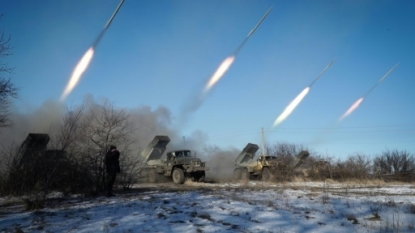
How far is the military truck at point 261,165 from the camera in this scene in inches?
1003

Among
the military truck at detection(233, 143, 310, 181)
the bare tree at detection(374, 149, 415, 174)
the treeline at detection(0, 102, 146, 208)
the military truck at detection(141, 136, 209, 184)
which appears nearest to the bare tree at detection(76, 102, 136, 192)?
the treeline at detection(0, 102, 146, 208)

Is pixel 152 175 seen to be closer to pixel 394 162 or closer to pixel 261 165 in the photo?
pixel 261 165

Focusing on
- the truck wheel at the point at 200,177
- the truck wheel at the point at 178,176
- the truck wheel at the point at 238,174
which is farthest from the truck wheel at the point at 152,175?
the truck wheel at the point at 238,174

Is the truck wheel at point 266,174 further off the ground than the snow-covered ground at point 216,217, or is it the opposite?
the truck wheel at point 266,174

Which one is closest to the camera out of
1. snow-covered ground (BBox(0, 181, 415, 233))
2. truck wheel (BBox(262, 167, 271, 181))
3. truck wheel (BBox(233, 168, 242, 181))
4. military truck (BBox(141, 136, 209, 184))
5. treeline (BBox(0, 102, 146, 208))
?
snow-covered ground (BBox(0, 181, 415, 233))

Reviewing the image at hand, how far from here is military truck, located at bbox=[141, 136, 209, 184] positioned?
23.3 m

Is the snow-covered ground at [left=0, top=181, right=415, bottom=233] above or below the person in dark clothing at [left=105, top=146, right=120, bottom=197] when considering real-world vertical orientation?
below

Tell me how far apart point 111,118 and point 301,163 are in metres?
18.4

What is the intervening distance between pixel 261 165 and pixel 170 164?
7968 millimetres

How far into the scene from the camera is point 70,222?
707 cm

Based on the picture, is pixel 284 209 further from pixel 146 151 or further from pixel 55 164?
pixel 146 151

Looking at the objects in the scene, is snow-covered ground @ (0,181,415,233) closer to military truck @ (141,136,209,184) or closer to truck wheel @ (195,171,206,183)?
military truck @ (141,136,209,184)

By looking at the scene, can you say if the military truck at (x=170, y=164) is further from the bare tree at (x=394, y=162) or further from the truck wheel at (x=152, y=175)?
the bare tree at (x=394, y=162)

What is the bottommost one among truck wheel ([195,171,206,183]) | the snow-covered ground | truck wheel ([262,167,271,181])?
the snow-covered ground
